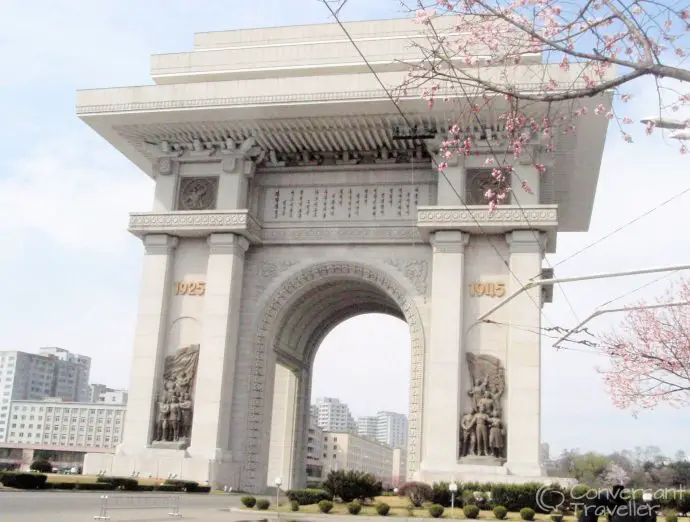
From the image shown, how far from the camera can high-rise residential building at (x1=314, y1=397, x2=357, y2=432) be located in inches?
7047

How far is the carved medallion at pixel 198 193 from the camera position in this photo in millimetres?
26406

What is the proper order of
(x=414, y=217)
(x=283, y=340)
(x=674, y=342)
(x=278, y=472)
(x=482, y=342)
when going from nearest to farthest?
(x=674, y=342) → (x=482, y=342) → (x=414, y=217) → (x=283, y=340) → (x=278, y=472)

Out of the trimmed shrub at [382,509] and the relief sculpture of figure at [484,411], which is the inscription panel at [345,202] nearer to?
the relief sculpture of figure at [484,411]

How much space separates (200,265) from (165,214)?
6.27 feet

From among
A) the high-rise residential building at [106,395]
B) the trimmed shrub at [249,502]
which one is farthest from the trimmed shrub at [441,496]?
the high-rise residential building at [106,395]

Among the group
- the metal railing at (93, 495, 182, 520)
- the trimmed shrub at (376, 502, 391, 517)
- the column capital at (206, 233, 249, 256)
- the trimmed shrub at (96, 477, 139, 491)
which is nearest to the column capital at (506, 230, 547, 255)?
the column capital at (206, 233, 249, 256)

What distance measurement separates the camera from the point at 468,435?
22781 millimetres

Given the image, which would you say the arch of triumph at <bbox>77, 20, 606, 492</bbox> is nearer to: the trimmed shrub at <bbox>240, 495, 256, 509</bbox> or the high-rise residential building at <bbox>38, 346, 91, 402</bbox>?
the trimmed shrub at <bbox>240, 495, 256, 509</bbox>

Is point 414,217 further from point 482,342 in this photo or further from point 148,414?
point 148,414

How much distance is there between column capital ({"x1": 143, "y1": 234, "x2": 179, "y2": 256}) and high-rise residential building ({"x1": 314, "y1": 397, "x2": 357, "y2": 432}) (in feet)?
507

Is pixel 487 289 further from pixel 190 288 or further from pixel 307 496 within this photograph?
pixel 190 288

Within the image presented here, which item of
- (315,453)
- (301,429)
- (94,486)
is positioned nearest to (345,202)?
(301,429)

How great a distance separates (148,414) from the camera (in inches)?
976

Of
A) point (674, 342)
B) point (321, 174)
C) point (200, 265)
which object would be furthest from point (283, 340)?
point (674, 342)
